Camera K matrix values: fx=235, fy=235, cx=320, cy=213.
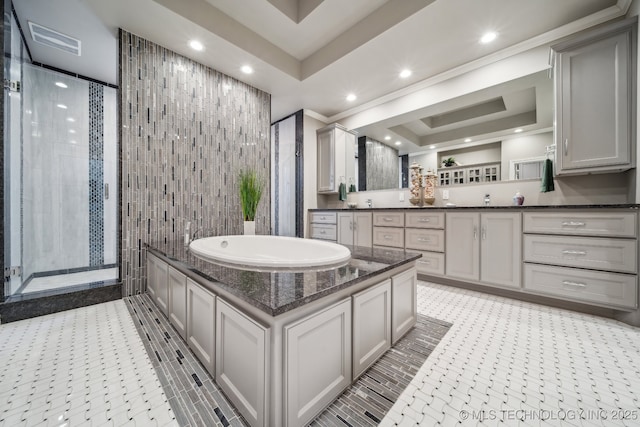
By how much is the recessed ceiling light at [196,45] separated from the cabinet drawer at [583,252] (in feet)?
11.3

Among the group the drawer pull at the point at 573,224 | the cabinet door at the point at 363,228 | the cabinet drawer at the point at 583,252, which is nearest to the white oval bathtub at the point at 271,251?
the cabinet door at the point at 363,228

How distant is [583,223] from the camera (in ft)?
5.77

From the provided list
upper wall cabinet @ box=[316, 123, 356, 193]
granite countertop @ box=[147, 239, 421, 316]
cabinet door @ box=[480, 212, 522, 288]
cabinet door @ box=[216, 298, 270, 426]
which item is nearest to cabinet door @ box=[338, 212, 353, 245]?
upper wall cabinet @ box=[316, 123, 356, 193]

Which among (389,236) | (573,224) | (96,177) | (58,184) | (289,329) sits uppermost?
(96,177)

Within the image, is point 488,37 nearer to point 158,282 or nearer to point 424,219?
point 424,219

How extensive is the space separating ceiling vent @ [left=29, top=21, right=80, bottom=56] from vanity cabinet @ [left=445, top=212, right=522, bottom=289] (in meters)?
4.11

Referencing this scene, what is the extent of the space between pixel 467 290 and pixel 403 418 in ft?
6.18

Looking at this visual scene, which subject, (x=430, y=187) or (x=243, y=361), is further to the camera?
(x=430, y=187)

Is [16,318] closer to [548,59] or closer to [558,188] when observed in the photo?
[558,188]

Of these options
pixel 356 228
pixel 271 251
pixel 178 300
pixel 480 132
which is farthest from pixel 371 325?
pixel 480 132

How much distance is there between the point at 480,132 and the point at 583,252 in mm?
1546

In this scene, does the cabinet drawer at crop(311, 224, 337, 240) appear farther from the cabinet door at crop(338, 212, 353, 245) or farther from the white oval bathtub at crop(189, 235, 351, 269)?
the white oval bathtub at crop(189, 235, 351, 269)

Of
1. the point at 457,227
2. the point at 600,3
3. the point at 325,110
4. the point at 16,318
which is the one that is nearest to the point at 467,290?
the point at 457,227

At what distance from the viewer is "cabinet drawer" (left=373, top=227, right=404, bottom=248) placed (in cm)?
272
